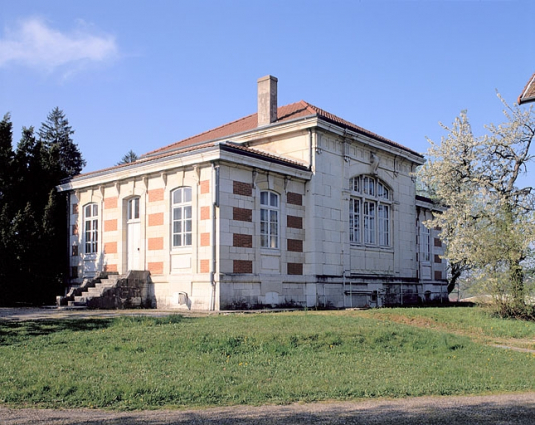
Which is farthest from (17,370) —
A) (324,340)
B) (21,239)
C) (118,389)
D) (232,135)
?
(232,135)

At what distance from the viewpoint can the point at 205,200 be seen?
832 inches

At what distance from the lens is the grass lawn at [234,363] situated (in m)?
8.61

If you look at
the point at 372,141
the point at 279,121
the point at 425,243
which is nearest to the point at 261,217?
the point at 279,121

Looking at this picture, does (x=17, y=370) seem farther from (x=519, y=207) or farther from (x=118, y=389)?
(x=519, y=207)

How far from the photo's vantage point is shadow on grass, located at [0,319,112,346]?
506 inches

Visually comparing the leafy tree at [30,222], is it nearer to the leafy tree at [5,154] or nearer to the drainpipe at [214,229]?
the leafy tree at [5,154]

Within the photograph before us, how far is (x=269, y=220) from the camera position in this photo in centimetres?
2280

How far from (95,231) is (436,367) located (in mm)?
17514

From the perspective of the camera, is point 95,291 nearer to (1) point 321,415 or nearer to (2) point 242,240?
(2) point 242,240

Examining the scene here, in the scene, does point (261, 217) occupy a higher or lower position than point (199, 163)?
lower

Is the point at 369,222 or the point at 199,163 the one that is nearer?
the point at 199,163

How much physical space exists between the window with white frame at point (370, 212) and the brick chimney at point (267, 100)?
4400 mm

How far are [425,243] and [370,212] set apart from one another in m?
6.74

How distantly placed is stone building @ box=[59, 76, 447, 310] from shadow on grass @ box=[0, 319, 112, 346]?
622 centimetres
